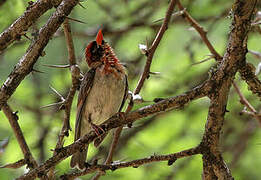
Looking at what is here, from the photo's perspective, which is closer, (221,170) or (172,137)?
(221,170)

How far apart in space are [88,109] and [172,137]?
1451mm

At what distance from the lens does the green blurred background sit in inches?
211

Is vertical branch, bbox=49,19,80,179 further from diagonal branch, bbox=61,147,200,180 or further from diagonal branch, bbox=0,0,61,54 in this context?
diagonal branch, bbox=0,0,61,54

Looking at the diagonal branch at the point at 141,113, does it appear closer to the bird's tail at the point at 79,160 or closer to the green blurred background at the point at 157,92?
the bird's tail at the point at 79,160

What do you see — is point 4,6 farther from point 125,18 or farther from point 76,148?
point 125,18

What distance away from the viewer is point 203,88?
2580 mm

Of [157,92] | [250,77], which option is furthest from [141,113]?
[157,92]

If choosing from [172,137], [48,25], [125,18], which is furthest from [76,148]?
[125,18]

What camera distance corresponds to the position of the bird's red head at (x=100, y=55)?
481cm

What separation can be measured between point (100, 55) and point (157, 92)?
1019mm

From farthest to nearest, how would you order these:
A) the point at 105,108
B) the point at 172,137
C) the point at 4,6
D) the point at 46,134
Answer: the point at 172,137
the point at 46,134
the point at 105,108
the point at 4,6

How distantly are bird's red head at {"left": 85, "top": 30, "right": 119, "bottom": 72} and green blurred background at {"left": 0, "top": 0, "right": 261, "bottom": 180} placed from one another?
649 mm

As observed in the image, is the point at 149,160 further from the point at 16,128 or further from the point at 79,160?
the point at 79,160

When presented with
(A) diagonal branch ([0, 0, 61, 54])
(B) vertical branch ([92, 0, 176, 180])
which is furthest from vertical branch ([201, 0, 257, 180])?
(A) diagonal branch ([0, 0, 61, 54])
